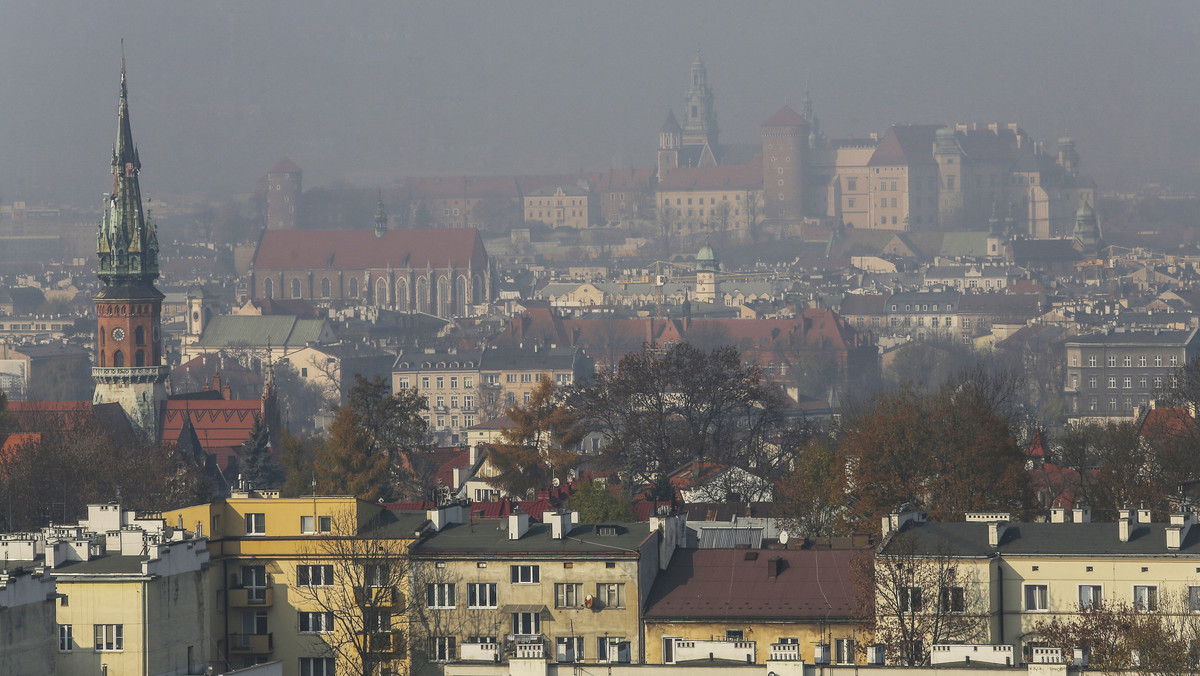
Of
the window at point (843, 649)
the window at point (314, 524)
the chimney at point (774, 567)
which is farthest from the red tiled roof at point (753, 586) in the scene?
the window at point (314, 524)

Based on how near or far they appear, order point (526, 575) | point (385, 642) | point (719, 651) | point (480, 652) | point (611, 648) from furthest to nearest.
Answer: point (526, 575) < point (385, 642) < point (611, 648) < point (480, 652) < point (719, 651)

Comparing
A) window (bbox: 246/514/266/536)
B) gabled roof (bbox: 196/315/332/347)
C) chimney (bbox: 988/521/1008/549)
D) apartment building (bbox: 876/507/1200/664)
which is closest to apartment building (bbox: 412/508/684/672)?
window (bbox: 246/514/266/536)

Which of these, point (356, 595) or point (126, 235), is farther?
point (126, 235)

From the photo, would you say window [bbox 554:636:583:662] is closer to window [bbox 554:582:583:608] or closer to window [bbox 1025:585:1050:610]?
window [bbox 554:582:583:608]

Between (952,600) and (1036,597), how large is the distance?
1.54 m

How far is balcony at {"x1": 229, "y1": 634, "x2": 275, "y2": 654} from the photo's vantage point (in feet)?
146

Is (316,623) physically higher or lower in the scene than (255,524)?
lower

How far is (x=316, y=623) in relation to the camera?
146ft

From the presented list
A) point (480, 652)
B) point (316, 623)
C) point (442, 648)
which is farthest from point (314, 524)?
point (480, 652)

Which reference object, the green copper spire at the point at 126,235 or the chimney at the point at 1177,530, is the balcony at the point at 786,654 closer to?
the chimney at the point at 1177,530

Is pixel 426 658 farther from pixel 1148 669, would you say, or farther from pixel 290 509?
pixel 1148 669

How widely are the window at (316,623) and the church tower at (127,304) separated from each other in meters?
60.9

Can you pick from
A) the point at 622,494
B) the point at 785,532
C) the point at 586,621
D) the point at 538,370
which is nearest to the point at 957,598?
the point at 586,621

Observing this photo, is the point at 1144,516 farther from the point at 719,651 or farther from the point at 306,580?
the point at 306,580
